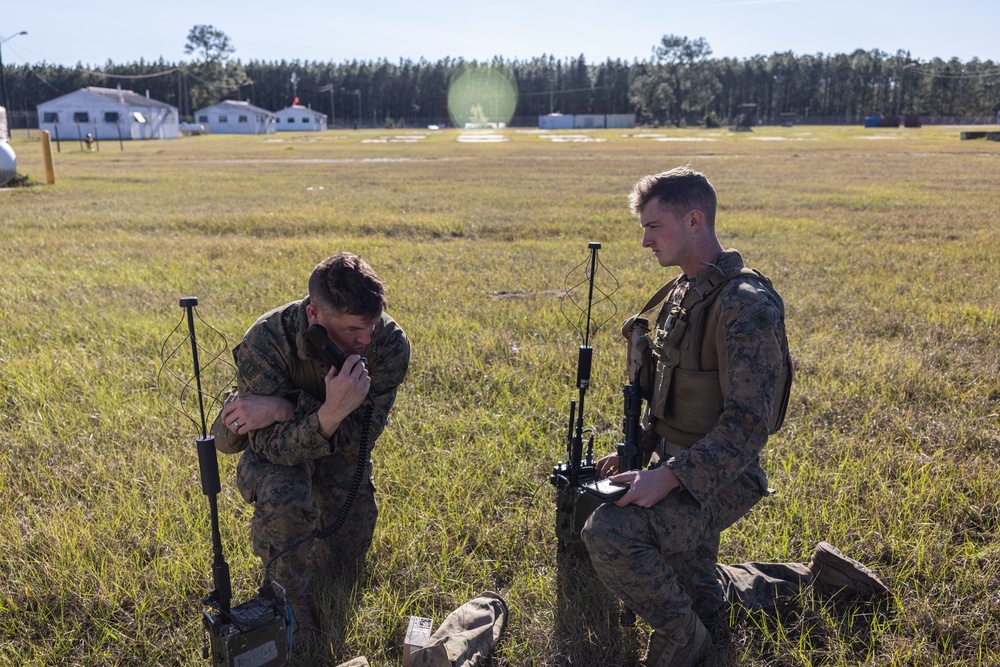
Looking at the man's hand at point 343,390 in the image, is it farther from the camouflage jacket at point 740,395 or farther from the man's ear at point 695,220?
the man's ear at point 695,220

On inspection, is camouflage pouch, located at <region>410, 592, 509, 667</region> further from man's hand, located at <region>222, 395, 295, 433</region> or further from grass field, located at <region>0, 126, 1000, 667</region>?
man's hand, located at <region>222, 395, 295, 433</region>

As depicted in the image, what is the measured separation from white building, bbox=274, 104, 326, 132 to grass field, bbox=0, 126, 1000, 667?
115441 mm

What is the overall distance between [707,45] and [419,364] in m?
154

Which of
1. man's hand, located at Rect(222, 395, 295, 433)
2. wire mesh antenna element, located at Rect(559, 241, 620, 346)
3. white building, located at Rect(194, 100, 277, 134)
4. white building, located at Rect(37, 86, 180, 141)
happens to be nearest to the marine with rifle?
man's hand, located at Rect(222, 395, 295, 433)

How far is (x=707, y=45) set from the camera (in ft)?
471

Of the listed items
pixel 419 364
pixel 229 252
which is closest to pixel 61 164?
pixel 229 252

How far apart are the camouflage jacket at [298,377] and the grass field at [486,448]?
2.53ft

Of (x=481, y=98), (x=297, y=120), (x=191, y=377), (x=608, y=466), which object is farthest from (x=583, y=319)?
(x=481, y=98)

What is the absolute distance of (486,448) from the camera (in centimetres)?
492

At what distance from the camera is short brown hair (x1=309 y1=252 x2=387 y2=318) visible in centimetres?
304

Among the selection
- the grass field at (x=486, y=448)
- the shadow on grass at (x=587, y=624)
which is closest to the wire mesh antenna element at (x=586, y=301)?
the grass field at (x=486, y=448)

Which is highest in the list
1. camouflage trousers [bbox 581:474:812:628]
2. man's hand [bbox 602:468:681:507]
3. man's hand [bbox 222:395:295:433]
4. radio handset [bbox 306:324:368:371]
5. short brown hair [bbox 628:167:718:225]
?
short brown hair [bbox 628:167:718:225]

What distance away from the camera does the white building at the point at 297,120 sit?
120375 mm

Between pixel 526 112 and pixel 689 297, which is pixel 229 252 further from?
pixel 526 112
